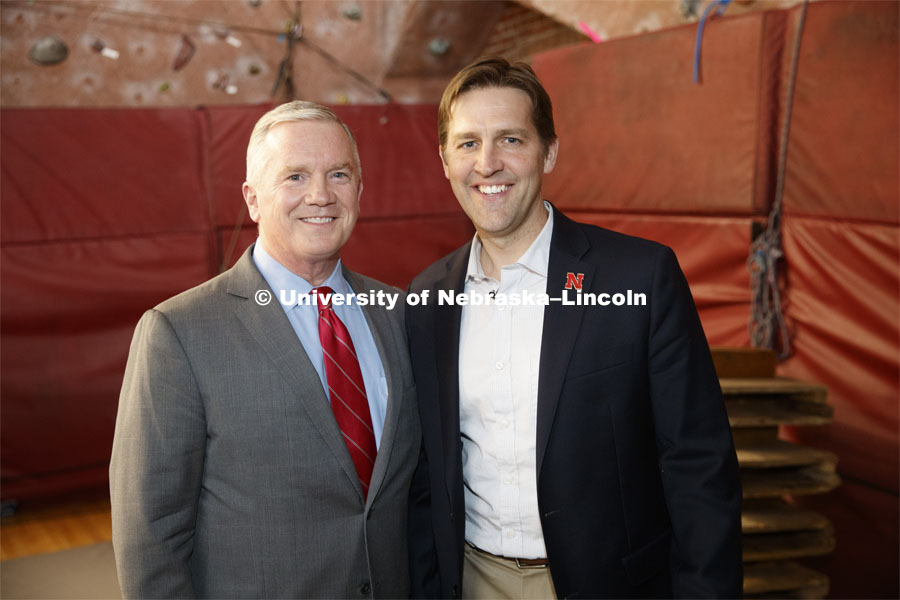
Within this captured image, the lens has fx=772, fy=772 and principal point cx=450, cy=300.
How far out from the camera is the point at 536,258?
5.60 feet

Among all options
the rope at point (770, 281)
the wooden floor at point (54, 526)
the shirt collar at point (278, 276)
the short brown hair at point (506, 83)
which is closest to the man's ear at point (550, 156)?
the short brown hair at point (506, 83)

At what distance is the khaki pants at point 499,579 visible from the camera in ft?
5.33

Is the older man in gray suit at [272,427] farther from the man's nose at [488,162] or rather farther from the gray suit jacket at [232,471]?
the man's nose at [488,162]

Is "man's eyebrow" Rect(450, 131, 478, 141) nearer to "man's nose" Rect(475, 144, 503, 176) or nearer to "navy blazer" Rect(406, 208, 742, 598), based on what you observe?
"man's nose" Rect(475, 144, 503, 176)

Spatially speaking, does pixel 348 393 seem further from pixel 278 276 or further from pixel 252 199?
pixel 252 199

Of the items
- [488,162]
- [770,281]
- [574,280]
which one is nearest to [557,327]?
[574,280]

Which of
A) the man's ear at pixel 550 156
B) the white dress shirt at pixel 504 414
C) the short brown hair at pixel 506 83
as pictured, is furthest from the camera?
the man's ear at pixel 550 156

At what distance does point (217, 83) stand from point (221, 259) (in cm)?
145

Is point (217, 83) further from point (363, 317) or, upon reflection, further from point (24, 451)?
point (363, 317)

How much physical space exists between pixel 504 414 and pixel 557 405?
0.12 meters

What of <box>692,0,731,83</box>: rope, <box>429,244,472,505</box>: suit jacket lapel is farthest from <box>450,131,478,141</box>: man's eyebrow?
<box>692,0,731,83</box>: rope

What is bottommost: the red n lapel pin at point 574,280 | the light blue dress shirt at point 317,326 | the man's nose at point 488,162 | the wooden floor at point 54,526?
the wooden floor at point 54,526

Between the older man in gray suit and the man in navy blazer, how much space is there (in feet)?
0.51

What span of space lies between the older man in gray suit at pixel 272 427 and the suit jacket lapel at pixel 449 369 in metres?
0.10
